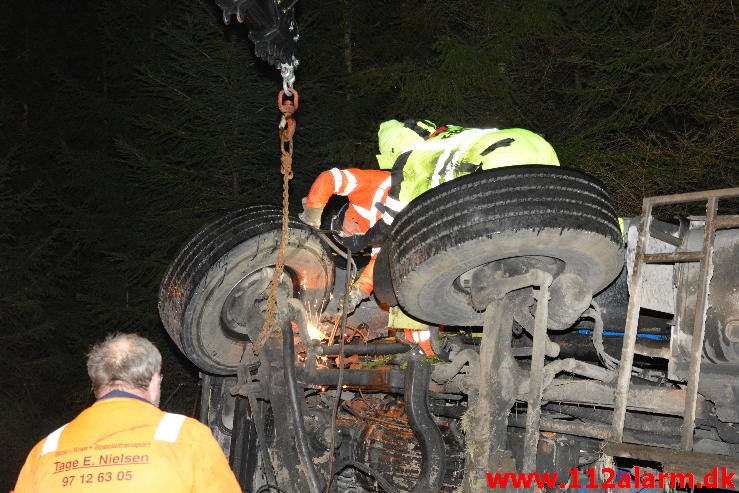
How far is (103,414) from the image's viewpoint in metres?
2.49

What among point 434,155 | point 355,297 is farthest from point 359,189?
point 434,155

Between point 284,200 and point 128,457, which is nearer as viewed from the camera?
point 128,457

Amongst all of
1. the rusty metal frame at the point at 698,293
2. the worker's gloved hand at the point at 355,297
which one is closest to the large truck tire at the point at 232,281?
the worker's gloved hand at the point at 355,297

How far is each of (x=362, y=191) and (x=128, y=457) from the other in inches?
105

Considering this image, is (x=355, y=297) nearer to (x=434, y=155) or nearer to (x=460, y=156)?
A: (x=434, y=155)

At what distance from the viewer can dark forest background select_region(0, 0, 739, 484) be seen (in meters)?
9.33

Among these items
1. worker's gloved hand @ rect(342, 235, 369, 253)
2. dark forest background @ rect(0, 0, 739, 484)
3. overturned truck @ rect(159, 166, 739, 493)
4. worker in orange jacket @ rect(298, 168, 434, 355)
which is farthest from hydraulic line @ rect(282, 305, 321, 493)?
dark forest background @ rect(0, 0, 739, 484)

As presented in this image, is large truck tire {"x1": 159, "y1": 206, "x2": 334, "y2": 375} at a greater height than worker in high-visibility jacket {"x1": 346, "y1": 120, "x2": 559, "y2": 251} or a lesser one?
lesser

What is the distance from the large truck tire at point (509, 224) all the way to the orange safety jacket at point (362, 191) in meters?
1.30

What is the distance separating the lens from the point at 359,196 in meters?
4.74

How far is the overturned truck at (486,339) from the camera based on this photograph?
3096mm

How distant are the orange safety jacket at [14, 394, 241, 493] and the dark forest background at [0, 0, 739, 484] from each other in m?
7.75

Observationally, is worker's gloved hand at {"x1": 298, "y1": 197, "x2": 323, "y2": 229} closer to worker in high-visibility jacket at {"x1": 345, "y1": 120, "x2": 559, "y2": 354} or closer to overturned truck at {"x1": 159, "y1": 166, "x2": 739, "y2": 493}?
overturned truck at {"x1": 159, "y1": 166, "x2": 739, "y2": 493}

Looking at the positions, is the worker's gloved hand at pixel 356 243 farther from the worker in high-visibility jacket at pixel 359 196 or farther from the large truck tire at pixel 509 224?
the large truck tire at pixel 509 224
